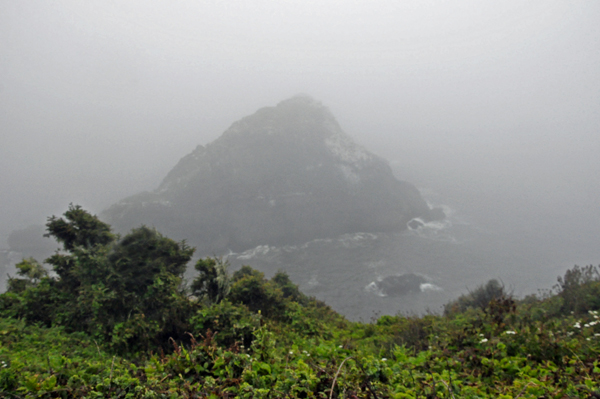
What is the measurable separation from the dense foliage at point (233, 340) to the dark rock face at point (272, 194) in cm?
7644

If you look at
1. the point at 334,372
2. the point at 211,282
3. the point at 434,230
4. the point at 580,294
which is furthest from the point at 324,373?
the point at 434,230

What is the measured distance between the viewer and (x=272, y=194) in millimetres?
107562

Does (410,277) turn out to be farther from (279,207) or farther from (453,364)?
(453,364)

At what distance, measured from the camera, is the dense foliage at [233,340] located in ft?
10.9

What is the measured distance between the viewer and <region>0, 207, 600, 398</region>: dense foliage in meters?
3.31

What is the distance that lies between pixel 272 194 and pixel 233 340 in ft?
326

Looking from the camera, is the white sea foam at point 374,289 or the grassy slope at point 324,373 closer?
the grassy slope at point 324,373

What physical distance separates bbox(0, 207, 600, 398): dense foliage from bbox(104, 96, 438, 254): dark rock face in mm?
76441

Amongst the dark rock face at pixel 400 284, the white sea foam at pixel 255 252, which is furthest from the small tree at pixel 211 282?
the white sea foam at pixel 255 252

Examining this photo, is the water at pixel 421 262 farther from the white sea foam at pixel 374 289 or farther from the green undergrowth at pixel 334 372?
the green undergrowth at pixel 334 372

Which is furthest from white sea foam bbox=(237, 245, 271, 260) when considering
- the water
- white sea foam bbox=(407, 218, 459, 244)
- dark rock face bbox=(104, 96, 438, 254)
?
white sea foam bbox=(407, 218, 459, 244)

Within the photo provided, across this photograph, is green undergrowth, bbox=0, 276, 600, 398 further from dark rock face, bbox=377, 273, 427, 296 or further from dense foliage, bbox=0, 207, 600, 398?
dark rock face, bbox=377, 273, 427, 296

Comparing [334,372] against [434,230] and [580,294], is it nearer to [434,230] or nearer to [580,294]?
[580,294]

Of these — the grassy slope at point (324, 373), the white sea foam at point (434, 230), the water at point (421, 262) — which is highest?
the white sea foam at point (434, 230)
